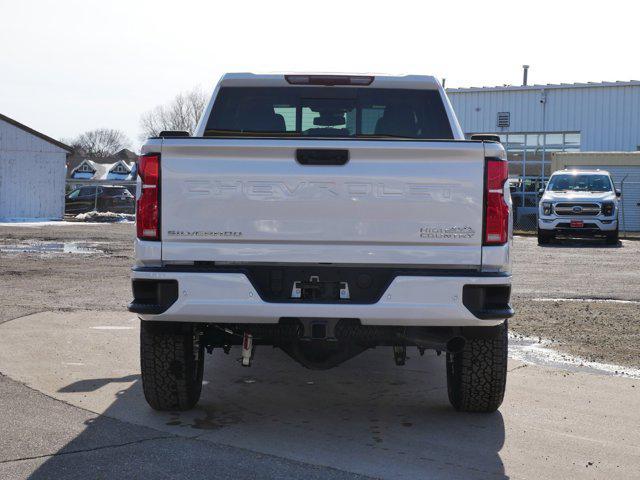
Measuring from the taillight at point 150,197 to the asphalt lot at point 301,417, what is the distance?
3.78 ft

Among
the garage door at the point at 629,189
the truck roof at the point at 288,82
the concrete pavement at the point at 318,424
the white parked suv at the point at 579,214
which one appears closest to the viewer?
the concrete pavement at the point at 318,424

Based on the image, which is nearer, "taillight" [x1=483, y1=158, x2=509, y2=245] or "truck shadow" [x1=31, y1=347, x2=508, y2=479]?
"truck shadow" [x1=31, y1=347, x2=508, y2=479]

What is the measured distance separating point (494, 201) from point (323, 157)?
959mm

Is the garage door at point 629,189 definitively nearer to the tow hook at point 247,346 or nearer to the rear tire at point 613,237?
the rear tire at point 613,237

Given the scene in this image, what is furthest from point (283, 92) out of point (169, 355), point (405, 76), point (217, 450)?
point (217, 450)

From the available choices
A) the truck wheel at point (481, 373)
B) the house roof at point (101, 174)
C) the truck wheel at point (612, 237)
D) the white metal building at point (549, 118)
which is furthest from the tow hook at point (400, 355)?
the house roof at point (101, 174)

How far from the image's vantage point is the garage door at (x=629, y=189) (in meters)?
31.6

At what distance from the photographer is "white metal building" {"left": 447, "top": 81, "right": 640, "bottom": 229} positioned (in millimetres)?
37250

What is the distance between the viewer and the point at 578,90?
38000 mm

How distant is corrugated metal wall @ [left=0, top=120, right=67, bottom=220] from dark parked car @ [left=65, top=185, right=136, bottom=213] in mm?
2686

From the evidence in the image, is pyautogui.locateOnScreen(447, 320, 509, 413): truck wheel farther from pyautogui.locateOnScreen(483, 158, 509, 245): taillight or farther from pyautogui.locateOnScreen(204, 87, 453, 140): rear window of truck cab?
pyautogui.locateOnScreen(204, 87, 453, 140): rear window of truck cab

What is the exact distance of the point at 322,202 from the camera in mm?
5035

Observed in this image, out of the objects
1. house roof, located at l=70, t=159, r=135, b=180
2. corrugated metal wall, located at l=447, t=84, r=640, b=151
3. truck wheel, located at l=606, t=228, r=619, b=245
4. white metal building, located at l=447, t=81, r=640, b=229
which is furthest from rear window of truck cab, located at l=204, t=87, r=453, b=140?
house roof, located at l=70, t=159, r=135, b=180

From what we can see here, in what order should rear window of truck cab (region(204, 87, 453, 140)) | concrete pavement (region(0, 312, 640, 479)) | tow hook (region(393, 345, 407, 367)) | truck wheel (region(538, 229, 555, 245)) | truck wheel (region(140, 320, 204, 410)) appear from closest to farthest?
concrete pavement (region(0, 312, 640, 479)) < truck wheel (region(140, 320, 204, 410)) < tow hook (region(393, 345, 407, 367)) < rear window of truck cab (region(204, 87, 453, 140)) < truck wheel (region(538, 229, 555, 245))
